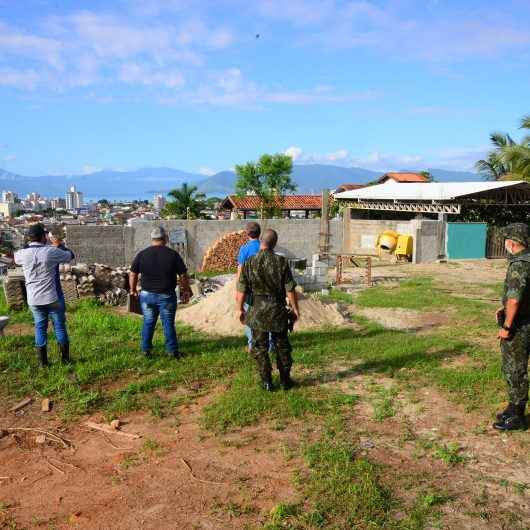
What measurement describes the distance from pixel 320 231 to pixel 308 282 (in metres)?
5.51

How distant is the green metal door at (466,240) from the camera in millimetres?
20047

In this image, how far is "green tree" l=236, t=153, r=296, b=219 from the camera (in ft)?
150

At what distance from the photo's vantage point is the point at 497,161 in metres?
21.8

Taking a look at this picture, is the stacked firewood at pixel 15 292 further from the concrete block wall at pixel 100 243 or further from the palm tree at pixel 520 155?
the palm tree at pixel 520 155

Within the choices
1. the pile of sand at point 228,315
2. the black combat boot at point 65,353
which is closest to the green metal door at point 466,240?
the pile of sand at point 228,315

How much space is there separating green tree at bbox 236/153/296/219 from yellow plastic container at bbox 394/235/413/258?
1021 inches

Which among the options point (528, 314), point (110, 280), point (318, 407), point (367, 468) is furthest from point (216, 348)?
point (110, 280)

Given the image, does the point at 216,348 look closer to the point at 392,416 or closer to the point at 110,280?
the point at 392,416

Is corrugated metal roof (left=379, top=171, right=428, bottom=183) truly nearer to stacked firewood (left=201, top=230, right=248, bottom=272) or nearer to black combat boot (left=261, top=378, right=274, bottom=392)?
stacked firewood (left=201, top=230, right=248, bottom=272)

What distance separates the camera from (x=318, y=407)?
16.4ft

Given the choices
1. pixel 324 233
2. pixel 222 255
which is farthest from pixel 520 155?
pixel 222 255

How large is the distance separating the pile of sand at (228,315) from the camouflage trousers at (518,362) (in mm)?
4201

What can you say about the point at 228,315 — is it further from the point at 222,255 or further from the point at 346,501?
the point at 222,255

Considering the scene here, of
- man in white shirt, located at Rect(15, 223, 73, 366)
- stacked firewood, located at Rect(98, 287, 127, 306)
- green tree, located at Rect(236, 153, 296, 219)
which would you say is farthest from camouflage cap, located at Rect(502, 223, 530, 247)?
green tree, located at Rect(236, 153, 296, 219)
